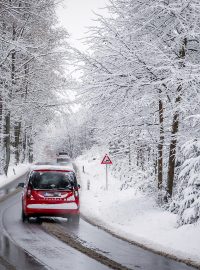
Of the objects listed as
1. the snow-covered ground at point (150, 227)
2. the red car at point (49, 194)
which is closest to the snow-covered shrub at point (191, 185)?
the snow-covered ground at point (150, 227)

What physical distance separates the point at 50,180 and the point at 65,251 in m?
5.13

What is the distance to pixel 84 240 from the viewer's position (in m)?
11.2

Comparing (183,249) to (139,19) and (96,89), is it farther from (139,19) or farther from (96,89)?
(139,19)

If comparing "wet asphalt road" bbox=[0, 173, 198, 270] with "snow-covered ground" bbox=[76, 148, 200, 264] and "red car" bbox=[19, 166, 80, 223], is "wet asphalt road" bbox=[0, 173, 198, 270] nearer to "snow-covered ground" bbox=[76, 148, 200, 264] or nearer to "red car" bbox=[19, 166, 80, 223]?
"snow-covered ground" bbox=[76, 148, 200, 264]

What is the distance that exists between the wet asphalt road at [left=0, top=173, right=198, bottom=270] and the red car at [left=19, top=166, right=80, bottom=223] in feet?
2.47

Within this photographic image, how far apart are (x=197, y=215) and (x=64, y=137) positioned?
13831 cm

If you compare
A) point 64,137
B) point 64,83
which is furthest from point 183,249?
point 64,137

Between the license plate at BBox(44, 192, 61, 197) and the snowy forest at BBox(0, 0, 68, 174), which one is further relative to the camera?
the snowy forest at BBox(0, 0, 68, 174)

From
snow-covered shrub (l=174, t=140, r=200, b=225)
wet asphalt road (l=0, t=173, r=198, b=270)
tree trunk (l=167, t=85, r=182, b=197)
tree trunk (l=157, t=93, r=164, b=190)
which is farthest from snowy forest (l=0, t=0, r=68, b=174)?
snow-covered shrub (l=174, t=140, r=200, b=225)

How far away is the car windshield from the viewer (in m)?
14.4

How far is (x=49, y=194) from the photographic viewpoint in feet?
46.9

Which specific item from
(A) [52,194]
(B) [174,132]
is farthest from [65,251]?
(B) [174,132]

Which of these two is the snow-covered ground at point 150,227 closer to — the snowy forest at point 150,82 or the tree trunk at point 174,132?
the snowy forest at point 150,82

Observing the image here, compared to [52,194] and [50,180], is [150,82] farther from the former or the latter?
[52,194]
